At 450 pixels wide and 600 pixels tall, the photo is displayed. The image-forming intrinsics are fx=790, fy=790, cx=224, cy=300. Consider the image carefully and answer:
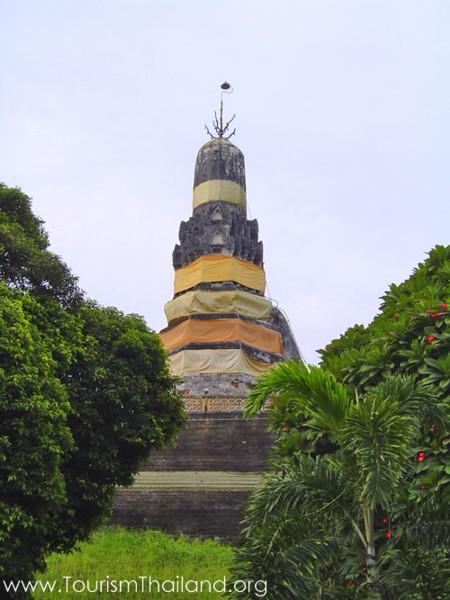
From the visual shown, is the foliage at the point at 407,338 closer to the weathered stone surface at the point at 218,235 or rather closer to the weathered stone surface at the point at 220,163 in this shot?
the weathered stone surface at the point at 218,235

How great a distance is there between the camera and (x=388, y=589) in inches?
225

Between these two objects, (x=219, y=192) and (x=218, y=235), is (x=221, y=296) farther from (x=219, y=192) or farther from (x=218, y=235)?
(x=219, y=192)

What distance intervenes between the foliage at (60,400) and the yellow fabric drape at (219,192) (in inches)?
638

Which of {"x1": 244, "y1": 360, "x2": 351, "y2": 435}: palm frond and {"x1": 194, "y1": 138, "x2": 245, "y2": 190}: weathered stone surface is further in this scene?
{"x1": 194, "y1": 138, "x2": 245, "y2": 190}: weathered stone surface

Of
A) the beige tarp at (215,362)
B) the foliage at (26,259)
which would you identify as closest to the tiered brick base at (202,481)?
the beige tarp at (215,362)

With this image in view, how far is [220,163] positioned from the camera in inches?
1118

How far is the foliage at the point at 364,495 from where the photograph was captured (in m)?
5.58

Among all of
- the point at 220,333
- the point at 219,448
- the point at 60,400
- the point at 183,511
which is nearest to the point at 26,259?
the point at 60,400

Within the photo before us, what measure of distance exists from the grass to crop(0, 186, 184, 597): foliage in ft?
4.04

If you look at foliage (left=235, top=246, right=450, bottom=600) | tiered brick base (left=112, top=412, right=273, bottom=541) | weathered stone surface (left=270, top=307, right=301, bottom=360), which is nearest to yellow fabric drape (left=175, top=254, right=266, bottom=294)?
weathered stone surface (left=270, top=307, right=301, bottom=360)

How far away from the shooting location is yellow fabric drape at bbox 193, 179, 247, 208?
91.4ft

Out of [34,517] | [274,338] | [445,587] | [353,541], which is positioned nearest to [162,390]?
[34,517]

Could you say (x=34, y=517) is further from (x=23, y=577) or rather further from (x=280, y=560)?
(x=280, y=560)

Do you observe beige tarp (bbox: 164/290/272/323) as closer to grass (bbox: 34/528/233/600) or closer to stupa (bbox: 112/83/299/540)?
stupa (bbox: 112/83/299/540)
